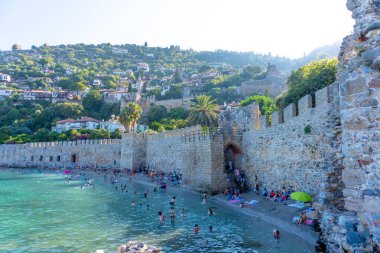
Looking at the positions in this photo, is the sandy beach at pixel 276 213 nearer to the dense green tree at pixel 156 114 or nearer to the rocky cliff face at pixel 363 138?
the rocky cliff face at pixel 363 138

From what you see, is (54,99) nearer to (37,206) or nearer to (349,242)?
(37,206)

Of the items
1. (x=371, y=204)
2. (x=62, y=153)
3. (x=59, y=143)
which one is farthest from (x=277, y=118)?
(x=59, y=143)

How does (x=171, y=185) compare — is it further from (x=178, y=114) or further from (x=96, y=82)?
(x=96, y=82)

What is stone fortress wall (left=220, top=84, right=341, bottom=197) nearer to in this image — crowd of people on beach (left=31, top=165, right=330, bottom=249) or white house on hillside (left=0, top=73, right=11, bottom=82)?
crowd of people on beach (left=31, top=165, right=330, bottom=249)

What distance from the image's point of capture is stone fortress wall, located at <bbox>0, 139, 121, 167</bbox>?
45.0m

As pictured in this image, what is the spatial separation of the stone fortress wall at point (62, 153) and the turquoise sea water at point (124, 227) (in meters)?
20.8

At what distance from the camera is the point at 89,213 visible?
18.6 metres

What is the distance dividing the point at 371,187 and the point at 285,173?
1211cm

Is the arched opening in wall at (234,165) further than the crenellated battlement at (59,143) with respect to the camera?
No

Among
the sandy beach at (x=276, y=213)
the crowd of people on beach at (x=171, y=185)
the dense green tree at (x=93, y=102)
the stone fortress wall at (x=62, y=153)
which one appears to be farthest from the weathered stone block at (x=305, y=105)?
the dense green tree at (x=93, y=102)

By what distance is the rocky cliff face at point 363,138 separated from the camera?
183 inches

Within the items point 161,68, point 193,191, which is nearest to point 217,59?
point 161,68

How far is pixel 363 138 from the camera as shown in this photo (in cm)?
479

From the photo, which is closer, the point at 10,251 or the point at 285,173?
the point at 10,251
